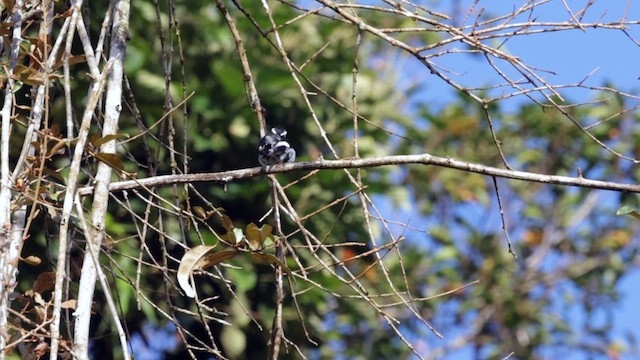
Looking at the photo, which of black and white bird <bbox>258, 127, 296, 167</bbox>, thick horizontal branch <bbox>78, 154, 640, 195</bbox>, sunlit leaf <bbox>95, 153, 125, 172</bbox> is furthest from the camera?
black and white bird <bbox>258, 127, 296, 167</bbox>

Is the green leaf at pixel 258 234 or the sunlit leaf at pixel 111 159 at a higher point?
the sunlit leaf at pixel 111 159

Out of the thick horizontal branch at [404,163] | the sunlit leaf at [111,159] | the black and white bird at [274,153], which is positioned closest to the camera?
the sunlit leaf at [111,159]

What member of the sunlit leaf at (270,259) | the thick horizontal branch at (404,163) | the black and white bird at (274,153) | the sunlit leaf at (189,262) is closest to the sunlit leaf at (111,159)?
the thick horizontal branch at (404,163)

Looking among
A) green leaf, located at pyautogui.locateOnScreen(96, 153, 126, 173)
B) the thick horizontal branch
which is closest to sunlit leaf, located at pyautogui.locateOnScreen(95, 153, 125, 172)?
green leaf, located at pyautogui.locateOnScreen(96, 153, 126, 173)

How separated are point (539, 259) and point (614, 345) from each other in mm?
989

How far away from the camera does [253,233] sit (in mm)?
2602

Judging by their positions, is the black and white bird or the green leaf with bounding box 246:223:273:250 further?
the black and white bird

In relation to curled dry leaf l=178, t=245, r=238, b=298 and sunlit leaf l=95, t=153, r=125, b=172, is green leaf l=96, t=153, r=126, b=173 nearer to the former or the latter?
sunlit leaf l=95, t=153, r=125, b=172

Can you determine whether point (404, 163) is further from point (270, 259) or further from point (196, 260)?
point (196, 260)

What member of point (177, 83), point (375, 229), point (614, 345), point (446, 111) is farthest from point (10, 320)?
point (614, 345)

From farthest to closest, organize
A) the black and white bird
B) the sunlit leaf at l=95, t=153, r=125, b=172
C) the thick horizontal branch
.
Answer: the black and white bird, the thick horizontal branch, the sunlit leaf at l=95, t=153, r=125, b=172

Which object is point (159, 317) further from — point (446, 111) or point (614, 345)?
point (614, 345)

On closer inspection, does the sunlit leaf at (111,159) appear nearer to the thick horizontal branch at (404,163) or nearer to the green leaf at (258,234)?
the thick horizontal branch at (404,163)

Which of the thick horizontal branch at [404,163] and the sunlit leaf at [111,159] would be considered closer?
the sunlit leaf at [111,159]
